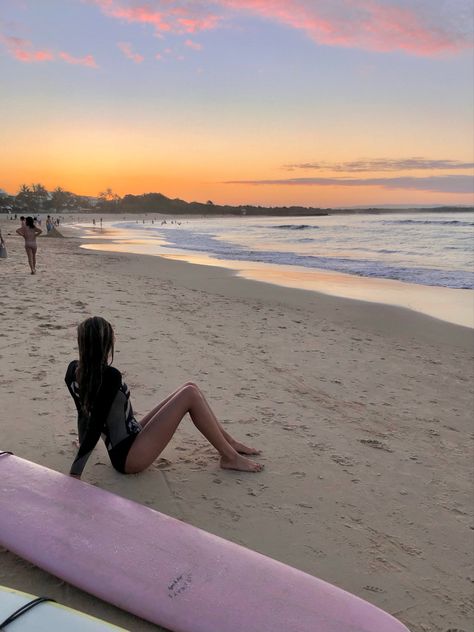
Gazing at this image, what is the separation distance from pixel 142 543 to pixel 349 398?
124 inches

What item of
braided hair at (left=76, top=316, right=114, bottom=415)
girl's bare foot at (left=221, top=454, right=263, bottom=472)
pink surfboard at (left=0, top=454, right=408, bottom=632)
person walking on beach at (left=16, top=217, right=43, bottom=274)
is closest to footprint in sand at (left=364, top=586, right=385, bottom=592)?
pink surfboard at (left=0, top=454, right=408, bottom=632)

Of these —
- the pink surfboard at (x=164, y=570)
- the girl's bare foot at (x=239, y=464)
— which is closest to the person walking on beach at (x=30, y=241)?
the girl's bare foot at (x=239, y=464)

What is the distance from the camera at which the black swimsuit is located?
2826mm

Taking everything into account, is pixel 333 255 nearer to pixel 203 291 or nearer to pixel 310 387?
pixel 203 291

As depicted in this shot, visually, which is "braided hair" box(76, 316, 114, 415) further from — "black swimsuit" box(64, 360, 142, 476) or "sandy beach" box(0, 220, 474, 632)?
"sandy beach" box(0, 220, 474, 632)

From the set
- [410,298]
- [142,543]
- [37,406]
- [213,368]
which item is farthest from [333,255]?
[142,543]

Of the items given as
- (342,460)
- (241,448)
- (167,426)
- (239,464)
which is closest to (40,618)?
(167,426)

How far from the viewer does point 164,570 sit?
2.23 meters

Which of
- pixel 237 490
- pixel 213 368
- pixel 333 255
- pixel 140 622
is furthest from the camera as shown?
pixel 333 255

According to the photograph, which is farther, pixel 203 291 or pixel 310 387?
pixel 203 291

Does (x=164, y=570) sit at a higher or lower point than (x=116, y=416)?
lower

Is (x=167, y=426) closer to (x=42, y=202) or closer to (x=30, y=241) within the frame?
(x=30, y=241)

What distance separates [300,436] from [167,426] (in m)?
1.37

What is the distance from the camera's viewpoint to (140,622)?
2.12 metres
